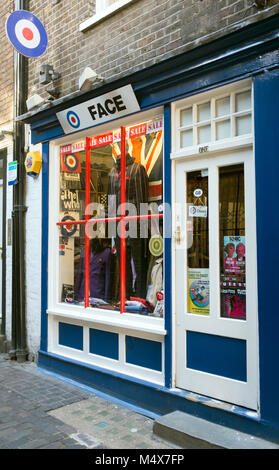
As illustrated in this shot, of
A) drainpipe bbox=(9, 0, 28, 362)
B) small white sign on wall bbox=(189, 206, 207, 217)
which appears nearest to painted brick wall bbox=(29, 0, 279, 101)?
drainpipe bbox=(9, 0, 28, 362)

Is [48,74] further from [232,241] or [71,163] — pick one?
[232,241]

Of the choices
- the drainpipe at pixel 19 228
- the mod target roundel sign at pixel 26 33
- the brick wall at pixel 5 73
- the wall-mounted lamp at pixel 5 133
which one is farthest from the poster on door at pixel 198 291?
the brick wall at pixel 5 73

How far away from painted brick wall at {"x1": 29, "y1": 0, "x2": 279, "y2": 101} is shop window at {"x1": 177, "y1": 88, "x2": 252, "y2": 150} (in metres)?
0.56

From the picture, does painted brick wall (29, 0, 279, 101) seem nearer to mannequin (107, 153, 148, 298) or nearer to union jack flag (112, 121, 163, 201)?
union jack flag (112, 121, 163, 201)

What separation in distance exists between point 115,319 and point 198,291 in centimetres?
122

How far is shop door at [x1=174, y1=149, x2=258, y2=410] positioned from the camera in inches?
144

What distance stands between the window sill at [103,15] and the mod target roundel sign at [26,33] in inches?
24.1

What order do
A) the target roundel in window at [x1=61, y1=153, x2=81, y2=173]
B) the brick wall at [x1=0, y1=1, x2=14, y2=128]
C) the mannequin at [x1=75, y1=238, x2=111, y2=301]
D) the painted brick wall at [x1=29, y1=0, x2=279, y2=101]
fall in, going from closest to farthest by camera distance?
the painted brick wall at [x1=29, y1=0, x2=279, y2=101], the mannequin at [x1=75, y1=238, x2=111, y2=301], the target roundel in window at [x1=61, y1=153, x2=81, y2=173], the brick wall at [x1=0, y1=1, x2=14, y2=128]

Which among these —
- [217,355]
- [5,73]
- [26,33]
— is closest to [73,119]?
[26,33]

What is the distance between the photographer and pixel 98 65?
5238mm

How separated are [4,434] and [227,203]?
2.94m

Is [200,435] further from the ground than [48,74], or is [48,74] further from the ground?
[48,74]

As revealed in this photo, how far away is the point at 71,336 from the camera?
550 centimetres

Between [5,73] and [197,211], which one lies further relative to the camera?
[5,73]
